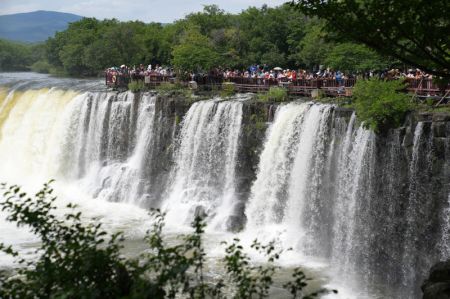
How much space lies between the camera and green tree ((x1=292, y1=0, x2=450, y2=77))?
951 cm

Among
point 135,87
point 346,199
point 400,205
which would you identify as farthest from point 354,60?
point 400,205

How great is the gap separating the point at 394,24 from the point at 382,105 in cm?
930

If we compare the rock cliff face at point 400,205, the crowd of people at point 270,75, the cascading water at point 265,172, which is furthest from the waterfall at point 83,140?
the rock cliff face at point 400,205

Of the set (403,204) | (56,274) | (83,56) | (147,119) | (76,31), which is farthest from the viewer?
(76,31)

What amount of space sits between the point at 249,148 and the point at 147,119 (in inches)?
287

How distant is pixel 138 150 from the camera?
30781 mm

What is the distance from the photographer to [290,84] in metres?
27.2

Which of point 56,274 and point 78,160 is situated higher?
point 56,274

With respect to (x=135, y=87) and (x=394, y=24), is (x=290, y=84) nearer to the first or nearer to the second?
(x=135, y=87)

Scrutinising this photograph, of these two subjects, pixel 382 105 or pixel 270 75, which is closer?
pixel 382 105

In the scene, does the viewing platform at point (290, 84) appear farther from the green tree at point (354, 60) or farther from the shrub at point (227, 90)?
the green tree at point (354, 60)

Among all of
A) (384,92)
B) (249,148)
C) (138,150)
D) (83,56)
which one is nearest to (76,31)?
(83,56)

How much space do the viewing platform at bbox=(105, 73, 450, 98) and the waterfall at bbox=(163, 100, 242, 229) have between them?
118 inches

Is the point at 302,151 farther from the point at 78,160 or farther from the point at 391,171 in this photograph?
the point at 78,160
